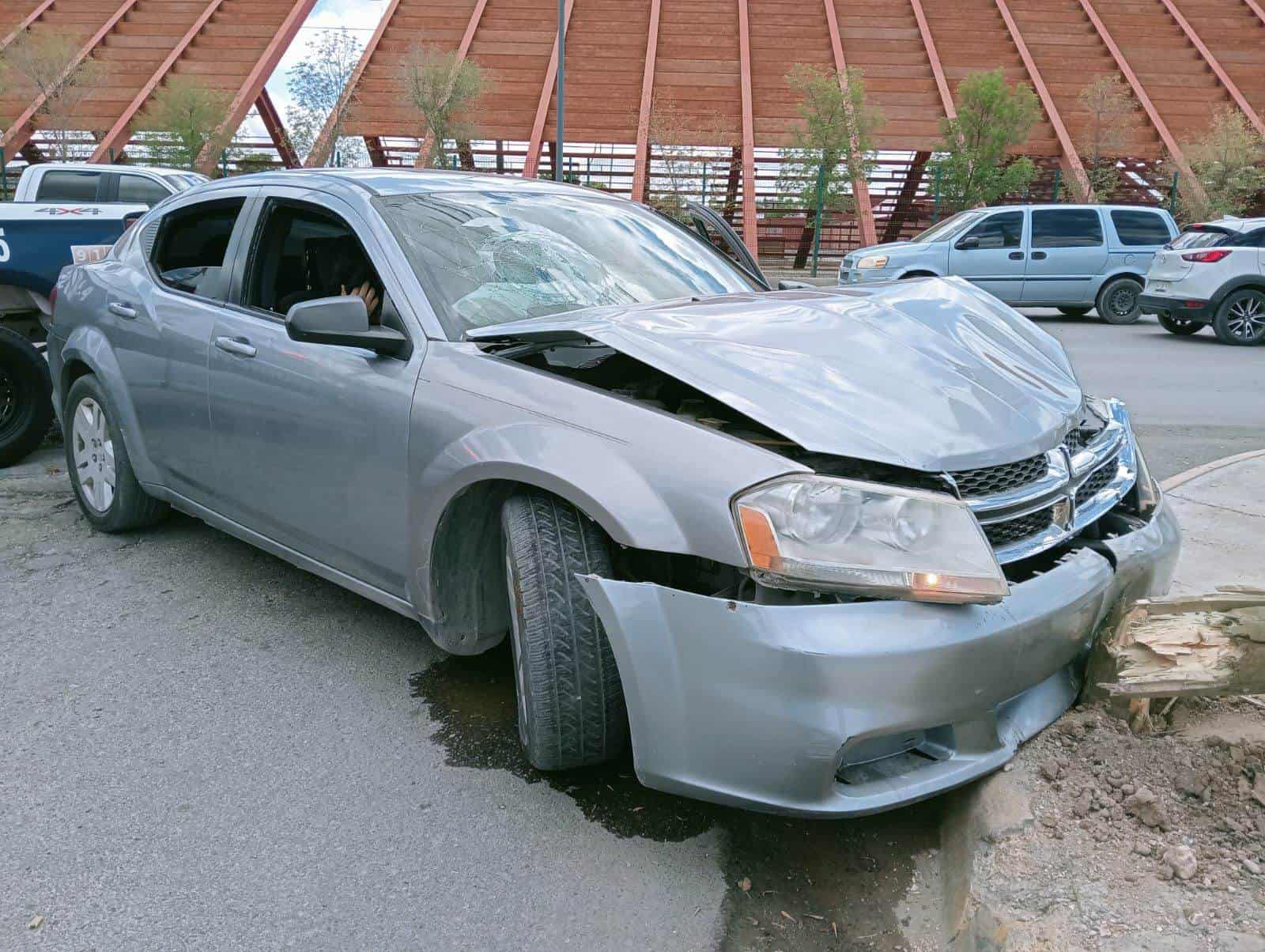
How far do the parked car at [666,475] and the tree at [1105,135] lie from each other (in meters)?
29.2

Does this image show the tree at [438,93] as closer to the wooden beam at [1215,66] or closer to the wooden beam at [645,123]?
the wooden beam at [645,123]

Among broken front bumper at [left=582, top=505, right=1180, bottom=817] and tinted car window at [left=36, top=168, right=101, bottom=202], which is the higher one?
broken front bumper at [left=582, top=505, right=1180, bottom=817]

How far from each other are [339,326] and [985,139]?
92.2ft

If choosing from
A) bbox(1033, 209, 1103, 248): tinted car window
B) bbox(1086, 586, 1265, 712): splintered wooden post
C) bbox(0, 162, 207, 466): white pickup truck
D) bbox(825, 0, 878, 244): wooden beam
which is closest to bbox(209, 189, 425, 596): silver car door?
bbox(1086, 586, 1265, 712): splintered wooden post

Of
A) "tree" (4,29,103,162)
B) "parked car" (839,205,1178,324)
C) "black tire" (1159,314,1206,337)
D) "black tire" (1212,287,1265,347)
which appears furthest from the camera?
"tree" (4,29,103,162)

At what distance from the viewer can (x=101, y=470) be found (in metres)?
4.93

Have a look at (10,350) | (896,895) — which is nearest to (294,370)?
(896,895)

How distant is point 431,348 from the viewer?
10.3 ft

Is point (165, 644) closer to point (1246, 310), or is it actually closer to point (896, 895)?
point (896, 895)

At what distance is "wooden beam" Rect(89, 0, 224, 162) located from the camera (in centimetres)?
2877

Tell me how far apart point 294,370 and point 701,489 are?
5.80ft

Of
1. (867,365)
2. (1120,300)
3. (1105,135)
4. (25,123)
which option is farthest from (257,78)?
(867,365)

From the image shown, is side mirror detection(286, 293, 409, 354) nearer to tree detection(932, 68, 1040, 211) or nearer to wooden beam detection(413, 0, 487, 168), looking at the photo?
wooden beam detection(413, 0, 487, 168)

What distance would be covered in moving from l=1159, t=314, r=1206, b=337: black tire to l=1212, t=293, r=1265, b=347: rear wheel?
1.26m
